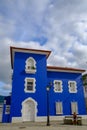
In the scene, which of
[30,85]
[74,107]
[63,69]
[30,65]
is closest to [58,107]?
[74,107]

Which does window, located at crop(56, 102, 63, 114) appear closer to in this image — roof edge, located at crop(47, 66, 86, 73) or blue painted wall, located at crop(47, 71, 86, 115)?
blue painted wall, located at crop(47, 71, 86, 115)

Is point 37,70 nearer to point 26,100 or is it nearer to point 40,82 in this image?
point 40,82

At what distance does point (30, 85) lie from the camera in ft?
74.0

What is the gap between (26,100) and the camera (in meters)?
21.5

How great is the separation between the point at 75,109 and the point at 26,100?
7.80m

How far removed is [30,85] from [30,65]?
2934 mm

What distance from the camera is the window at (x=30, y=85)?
72.8ft

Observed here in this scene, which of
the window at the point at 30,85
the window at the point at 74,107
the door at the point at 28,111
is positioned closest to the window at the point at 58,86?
the window at the point at 74,107

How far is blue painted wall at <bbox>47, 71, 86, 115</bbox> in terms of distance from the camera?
930 inches

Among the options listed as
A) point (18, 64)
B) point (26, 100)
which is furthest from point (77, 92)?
point (18, 64)

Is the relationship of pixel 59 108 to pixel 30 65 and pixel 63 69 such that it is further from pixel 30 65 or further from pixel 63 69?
pixel 30 65

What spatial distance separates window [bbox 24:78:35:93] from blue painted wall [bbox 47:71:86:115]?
315 cm

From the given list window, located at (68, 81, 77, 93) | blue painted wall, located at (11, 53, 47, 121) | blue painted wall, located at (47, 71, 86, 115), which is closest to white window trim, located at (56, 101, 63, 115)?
blue painted wall, located at (47, 71, 86, 115)

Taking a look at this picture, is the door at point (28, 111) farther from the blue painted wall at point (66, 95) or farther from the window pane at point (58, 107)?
the window pane at point (58, 107)
